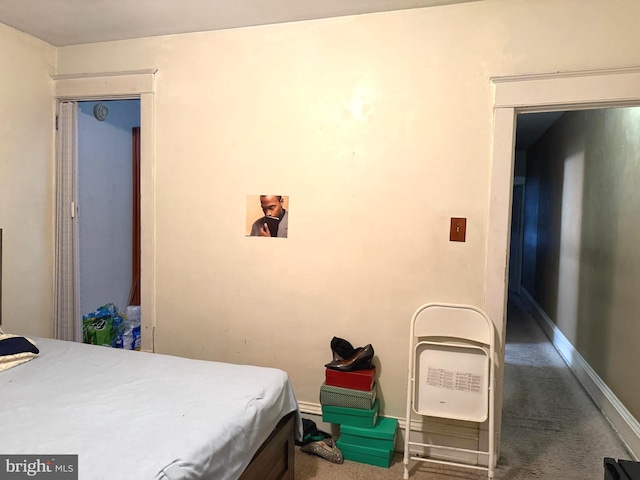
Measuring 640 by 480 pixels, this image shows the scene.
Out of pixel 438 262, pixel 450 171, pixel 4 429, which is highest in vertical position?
pixel 450 171

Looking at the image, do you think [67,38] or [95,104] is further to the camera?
[95,104]

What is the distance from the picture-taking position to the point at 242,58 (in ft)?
8.63

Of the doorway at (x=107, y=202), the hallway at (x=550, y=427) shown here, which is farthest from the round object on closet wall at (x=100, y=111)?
the hallway at (x=550, y=427)

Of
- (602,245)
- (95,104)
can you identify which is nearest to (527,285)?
(602,245)

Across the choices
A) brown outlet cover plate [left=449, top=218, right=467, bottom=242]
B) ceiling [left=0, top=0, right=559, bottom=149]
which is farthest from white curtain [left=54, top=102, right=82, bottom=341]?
brown outlet cover plate [left=449, top=218, right=467, bottom=242]

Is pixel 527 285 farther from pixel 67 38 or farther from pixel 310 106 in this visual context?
pixel 67 38

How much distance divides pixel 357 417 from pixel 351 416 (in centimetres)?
3

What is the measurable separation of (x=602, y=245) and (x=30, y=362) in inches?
150

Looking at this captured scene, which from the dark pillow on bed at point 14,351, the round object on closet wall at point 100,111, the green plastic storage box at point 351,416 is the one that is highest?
the round object on closet wall at point 100,111

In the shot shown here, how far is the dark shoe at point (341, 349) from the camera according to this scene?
97.7 inches

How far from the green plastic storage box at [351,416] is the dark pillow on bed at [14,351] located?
1.51m

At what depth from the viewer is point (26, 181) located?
282cm

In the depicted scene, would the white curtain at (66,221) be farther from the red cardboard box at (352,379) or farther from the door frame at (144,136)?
the red cardboard box at (352,379)

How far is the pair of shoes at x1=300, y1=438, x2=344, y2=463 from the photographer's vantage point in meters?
2.36
